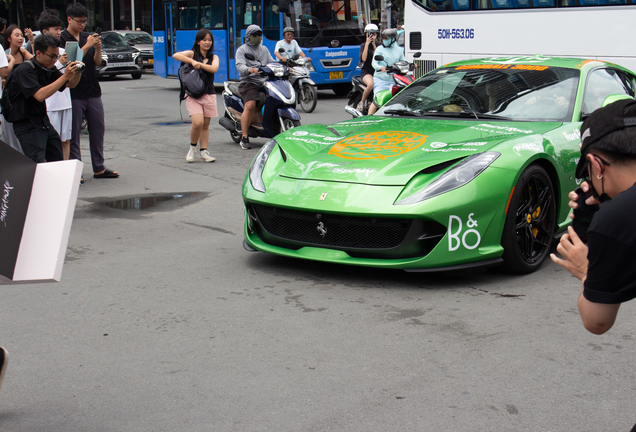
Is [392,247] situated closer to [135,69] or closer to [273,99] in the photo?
[273,99]

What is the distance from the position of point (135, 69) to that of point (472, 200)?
25.3 meters

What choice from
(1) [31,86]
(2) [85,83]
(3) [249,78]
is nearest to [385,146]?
(1) [31,86]

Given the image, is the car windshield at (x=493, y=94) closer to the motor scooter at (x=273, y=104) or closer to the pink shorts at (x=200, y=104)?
the pink shorts at (x=200, y=104)

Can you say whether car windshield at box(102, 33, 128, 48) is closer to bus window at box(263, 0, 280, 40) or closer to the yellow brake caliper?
bus window at box(263, 0, 280, 40)

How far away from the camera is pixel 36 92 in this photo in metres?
6.79

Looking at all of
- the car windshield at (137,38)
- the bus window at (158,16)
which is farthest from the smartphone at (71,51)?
the car windshield at (137,38)

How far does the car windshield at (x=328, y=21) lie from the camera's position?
18562 mm

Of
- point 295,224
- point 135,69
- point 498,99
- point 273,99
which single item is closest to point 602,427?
point 295,224

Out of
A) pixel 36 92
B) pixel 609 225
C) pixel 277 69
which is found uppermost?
pixel 277 69

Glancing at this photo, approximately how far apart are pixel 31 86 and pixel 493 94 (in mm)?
4067

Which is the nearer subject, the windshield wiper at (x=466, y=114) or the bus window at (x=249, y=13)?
the windshield wiper at (x=466, y=114)

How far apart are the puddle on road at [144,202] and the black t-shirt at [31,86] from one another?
1075mm

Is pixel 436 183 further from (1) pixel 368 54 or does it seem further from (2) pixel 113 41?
(2) pixel 113 41

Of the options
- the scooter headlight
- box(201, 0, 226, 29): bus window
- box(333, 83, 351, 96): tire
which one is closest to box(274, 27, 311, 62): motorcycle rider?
box(333, 83, 351, 96): tire
